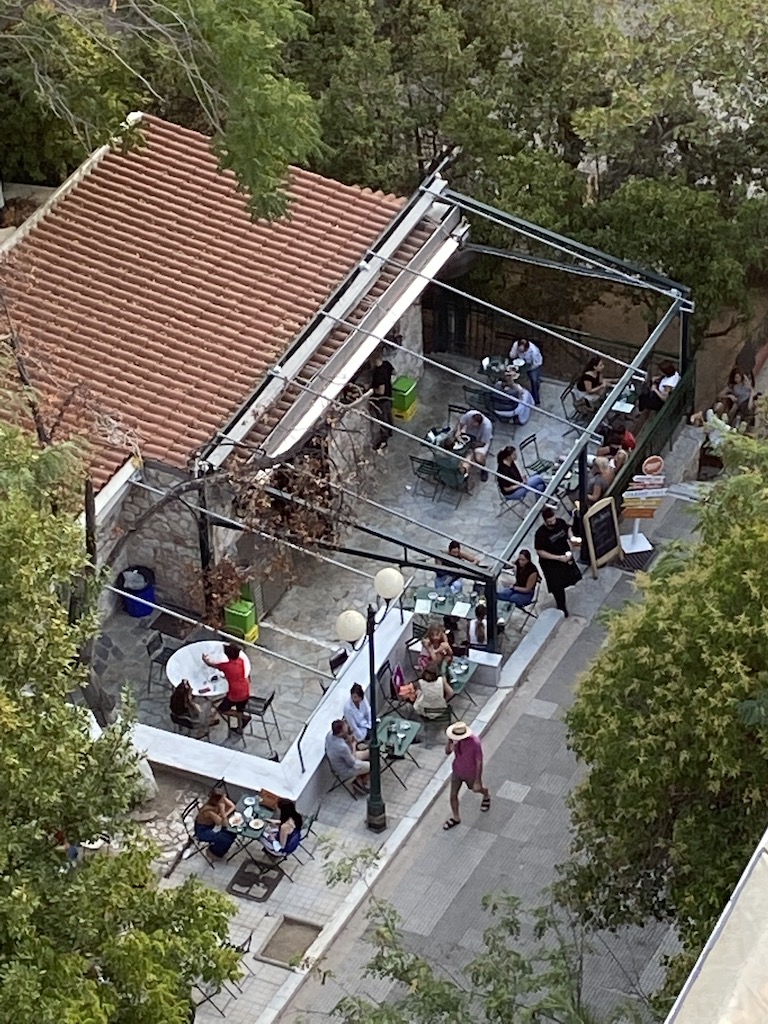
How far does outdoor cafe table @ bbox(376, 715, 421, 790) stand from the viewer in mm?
20559

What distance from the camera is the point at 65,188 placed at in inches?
981

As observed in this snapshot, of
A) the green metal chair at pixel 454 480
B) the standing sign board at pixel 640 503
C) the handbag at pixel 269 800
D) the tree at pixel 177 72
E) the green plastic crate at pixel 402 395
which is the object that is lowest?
the handbag at pixel 269 800

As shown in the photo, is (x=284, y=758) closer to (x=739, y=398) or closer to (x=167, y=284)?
(x=167, y=284)

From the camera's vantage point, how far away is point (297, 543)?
22.7 metres

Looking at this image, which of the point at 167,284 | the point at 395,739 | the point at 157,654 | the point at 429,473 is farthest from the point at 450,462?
the point at 395,739

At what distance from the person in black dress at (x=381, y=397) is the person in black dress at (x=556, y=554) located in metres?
3.84

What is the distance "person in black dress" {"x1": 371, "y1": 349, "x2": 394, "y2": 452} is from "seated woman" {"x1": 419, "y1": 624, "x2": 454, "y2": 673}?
16.1ft

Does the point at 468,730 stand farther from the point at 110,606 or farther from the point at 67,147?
the point at 67,147

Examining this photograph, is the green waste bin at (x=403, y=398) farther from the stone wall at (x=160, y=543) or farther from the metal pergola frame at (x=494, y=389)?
the stone wall at (x=160, y=543)

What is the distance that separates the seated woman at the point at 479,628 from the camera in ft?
73.4

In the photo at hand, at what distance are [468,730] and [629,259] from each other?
9700 millimetres

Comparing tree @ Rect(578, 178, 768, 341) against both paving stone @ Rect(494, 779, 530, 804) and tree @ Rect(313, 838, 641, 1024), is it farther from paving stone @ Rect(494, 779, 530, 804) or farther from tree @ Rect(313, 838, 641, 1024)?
tree @ Rect(313, 838, 641, 1024)

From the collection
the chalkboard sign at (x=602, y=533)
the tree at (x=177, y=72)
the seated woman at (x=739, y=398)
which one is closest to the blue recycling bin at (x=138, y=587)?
the tree at (x=177, y=72)

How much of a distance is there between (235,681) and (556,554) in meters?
4.53
